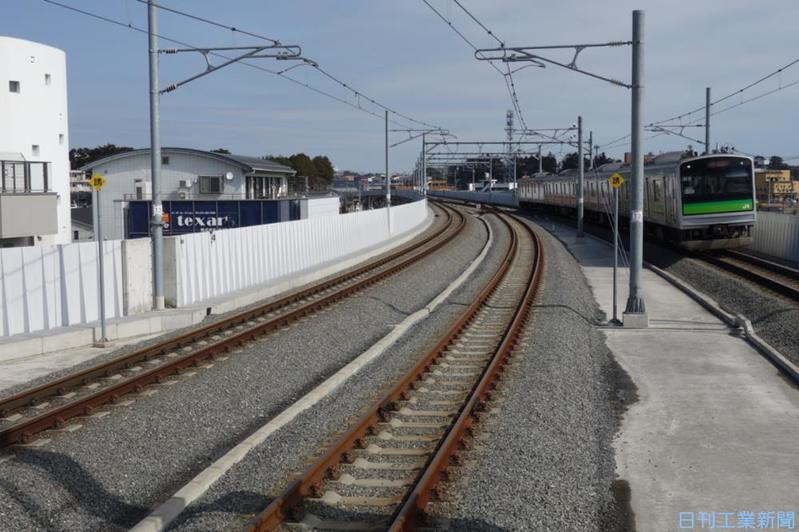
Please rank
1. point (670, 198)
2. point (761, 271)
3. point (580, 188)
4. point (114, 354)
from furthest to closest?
1. point (580, 188)
2. point (670, 198)
3. point (761, 271)
4. point (114, 354)

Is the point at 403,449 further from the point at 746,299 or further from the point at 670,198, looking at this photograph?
the point at 670,198

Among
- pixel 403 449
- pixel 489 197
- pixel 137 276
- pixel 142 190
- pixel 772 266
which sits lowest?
pixel 403 449

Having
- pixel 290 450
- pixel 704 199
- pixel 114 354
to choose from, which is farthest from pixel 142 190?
pixel 290 450

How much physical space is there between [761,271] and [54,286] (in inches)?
702

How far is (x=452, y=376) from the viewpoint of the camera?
11430 millimetres

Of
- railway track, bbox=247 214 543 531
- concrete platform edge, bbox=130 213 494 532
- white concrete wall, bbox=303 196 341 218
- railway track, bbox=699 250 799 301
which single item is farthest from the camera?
white concrete wall, bbox=303 196 341 218

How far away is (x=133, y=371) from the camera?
11.6 m

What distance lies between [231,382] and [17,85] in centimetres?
4281

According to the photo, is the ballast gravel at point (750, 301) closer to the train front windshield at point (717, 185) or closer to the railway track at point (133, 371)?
the train front windshield at point (717, 185)

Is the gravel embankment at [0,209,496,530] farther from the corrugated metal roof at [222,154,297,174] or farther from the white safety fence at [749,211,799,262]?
the corrugated metal roof at [222,154,297,174]

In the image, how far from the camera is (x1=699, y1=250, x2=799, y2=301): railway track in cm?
1948

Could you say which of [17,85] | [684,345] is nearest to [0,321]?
[684,345]

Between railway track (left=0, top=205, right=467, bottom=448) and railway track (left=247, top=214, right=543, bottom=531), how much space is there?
300cm

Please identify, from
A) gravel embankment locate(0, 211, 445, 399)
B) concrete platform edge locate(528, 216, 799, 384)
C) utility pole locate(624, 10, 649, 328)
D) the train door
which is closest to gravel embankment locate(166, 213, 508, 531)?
gravel embankment locate(0, 211, 445, 399)
